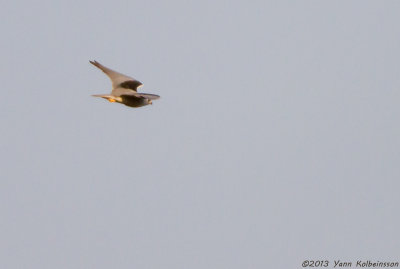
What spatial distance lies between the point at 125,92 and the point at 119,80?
1314mm

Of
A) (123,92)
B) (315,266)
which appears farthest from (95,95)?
(315,266)

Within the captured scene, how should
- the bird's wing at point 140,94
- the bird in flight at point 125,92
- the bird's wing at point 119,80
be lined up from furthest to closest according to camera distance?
the bird's wing at point 119,80 < the bird in flight at point 125,92 < the bird's wing at point 140,94

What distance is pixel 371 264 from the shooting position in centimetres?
2977

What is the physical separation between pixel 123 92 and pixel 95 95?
113 cm

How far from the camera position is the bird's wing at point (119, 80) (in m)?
31.6

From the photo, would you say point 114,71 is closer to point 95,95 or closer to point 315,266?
point 95,95

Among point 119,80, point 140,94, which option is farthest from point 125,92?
point 119,80

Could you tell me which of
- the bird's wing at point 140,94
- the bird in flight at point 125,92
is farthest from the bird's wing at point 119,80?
the bird's wing at point 140,94

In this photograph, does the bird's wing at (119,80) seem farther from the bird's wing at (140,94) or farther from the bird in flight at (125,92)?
the bird's wing at (140,94)

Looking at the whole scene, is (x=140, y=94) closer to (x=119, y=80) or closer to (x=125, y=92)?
(x=125, y=92)

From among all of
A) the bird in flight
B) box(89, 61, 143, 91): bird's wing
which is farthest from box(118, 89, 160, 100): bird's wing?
box(89, 61, 143, 91): bird's wing

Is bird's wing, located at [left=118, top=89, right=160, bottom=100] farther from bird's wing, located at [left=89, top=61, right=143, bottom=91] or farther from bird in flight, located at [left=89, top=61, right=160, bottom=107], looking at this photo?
bird's wing, located at [left=89, top=61, right=143, bottom=91]

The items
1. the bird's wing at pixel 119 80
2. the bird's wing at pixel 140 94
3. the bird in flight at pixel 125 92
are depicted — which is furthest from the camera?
the bird's wing at pixel 119 80

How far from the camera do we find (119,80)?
31891 millimetres
